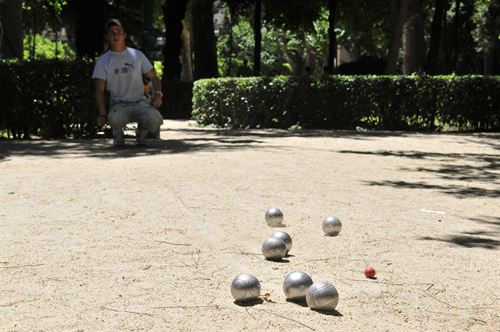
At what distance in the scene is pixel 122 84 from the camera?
1389cm

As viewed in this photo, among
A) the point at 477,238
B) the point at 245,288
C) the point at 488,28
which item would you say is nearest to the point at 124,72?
the point at 477,238

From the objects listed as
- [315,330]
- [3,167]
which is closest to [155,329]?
[315,330]

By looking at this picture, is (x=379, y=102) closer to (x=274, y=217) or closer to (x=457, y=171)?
(x=457, y=171)

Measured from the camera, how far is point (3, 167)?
11.4 meters

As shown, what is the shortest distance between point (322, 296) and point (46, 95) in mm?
13300

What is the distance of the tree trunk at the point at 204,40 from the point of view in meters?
38.1

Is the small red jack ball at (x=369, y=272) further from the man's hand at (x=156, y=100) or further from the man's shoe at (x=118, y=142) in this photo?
the man's shoe at (x=118, y=142)

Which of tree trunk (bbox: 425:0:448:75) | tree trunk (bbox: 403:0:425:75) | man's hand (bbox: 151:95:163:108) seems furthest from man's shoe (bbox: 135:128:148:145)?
tree trunk (bbox: 403:0:425:75)

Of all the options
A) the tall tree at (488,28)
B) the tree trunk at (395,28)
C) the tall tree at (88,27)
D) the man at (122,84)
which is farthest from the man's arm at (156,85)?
the tall tree at (488,28)

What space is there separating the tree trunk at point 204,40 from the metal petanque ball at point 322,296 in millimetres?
33811

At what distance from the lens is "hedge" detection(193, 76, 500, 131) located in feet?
74.4

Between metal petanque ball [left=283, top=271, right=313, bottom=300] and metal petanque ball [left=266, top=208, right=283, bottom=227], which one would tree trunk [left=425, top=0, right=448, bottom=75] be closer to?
metal petanque ball [left=266, top=208, right=283, bottom=227]

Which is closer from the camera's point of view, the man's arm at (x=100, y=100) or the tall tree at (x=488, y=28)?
the man's arm at (x=100, y=100)

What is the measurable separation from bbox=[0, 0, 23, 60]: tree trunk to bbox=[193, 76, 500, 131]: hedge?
6.22 metres
